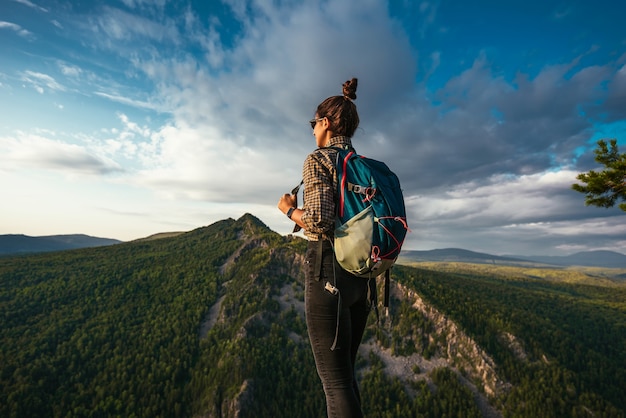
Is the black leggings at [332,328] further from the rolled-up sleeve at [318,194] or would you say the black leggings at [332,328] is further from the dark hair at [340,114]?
the dark hair at [340,114]

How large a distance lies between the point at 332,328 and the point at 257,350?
4784 inches

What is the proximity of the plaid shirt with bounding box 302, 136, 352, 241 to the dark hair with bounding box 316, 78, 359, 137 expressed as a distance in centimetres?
66

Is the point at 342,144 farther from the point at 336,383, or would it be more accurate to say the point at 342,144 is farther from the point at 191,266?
the point at 191,266

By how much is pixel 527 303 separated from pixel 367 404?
115088 mm

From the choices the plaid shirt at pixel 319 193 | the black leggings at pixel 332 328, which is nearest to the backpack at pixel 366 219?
the plaid shirt at pixel 319 193

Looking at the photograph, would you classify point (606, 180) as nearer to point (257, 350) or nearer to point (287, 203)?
point (287, 203)

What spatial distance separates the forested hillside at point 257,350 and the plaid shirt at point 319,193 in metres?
113

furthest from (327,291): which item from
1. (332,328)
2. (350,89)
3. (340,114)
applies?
(350,89)

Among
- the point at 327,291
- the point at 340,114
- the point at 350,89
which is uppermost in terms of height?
the point at 350,89

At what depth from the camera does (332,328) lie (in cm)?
383

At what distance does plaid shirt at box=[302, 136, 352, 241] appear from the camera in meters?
3.80

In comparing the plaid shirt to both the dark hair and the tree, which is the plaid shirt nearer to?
the dark hair

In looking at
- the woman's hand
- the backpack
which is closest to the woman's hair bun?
the backpack

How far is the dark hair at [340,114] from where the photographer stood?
4.68m
